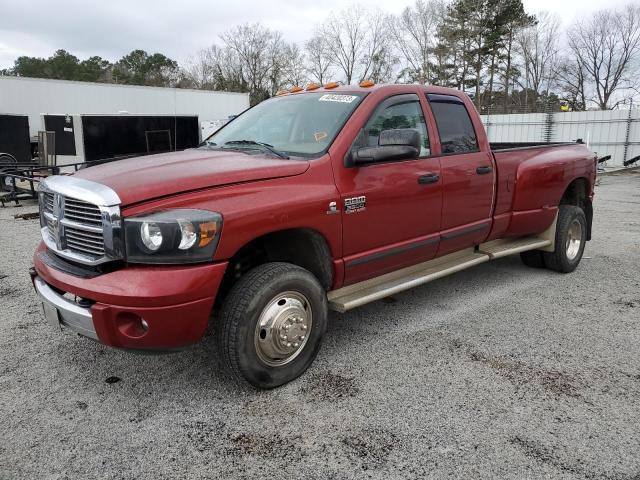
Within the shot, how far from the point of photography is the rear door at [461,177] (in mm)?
4215

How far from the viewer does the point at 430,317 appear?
4.40 m

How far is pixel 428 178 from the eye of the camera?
3.96m

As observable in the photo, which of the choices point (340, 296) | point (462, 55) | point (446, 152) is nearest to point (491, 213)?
point (446, 152)

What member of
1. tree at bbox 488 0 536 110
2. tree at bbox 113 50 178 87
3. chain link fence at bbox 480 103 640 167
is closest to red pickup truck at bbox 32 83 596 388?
chain link fence at bbox 480 103 640 167

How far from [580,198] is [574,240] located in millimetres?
534

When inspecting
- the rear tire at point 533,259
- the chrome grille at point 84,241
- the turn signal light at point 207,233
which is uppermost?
the turn signal light at point 207,233

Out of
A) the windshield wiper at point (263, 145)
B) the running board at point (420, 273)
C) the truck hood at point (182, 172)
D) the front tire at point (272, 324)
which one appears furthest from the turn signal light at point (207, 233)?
the running board at point (420, 273)

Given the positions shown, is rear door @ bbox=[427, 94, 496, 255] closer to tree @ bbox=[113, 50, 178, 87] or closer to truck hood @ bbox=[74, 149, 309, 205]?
truck hood @ bbox=[74, 149, 309, 205]

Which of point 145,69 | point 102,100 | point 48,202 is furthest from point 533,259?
point 145,69

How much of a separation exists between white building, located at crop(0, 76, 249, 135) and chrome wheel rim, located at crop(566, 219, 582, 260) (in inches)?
594

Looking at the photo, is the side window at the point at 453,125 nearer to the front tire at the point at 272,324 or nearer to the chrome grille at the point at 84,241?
the front tire at the point at 272,324

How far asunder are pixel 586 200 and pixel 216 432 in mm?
5047

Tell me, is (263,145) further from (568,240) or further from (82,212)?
(568,240)

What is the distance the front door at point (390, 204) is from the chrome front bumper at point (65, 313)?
5.33 feet
